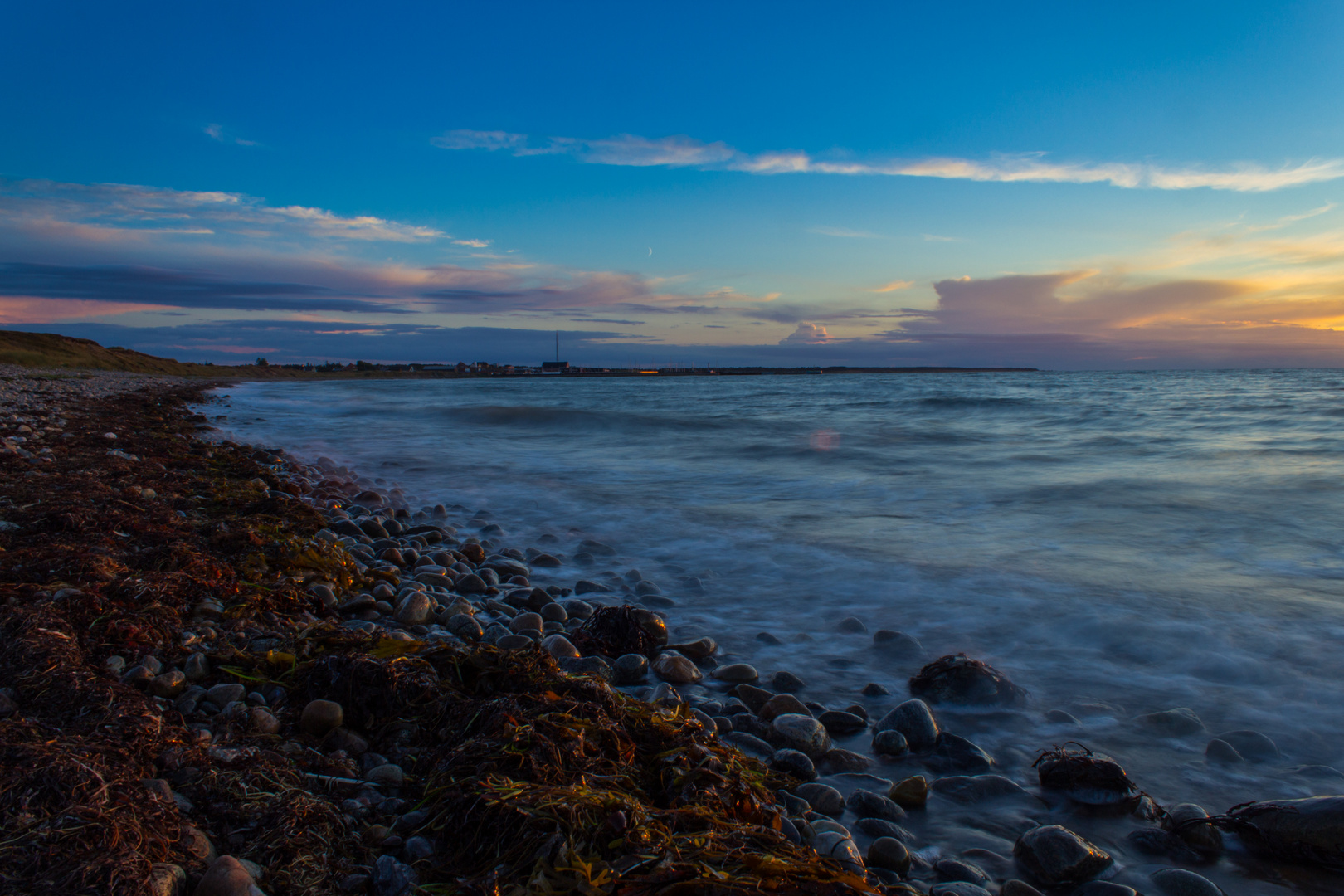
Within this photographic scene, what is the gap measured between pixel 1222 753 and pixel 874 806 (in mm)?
1504

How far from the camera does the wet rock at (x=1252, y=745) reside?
2525mm

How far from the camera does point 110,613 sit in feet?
8.64

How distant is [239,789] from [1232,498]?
30.7 feet

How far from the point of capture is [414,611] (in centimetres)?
338

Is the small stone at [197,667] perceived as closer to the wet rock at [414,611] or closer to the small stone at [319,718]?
the small stone at [319,718]

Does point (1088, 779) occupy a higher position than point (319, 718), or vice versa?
point (319, 718)

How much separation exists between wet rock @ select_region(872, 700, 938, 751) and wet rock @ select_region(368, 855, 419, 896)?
1737 millimetres

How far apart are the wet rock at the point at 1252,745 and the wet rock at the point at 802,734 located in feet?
5.19

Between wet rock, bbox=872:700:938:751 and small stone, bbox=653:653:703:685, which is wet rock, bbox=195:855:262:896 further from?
wet rock, bbox=872:700:938:751

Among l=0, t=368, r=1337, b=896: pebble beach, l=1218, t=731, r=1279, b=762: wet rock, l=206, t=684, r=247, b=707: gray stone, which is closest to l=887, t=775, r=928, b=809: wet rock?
l=0, t=368, r=1337, b=896: pebble beach

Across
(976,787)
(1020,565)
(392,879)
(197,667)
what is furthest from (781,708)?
(1020,565)

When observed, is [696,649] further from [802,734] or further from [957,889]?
[957,889]

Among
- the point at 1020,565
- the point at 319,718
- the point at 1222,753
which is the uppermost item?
the point at 319,718

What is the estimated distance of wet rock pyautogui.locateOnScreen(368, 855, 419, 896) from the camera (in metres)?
1.47
